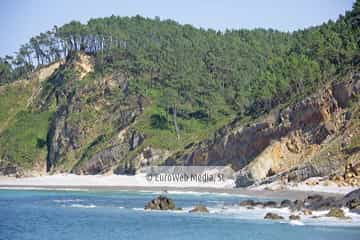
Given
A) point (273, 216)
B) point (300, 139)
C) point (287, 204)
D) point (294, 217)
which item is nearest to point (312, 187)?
point (287, 204)

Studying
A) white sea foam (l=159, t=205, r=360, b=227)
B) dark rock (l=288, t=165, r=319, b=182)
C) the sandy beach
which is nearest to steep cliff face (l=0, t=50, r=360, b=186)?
dark rock (l=288, t=165, r=319, b=182)

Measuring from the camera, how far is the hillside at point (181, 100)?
3501 inches

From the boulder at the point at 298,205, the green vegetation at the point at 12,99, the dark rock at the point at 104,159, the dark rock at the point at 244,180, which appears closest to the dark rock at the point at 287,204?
the boulder at the point at 298,205

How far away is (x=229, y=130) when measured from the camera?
106250 mm

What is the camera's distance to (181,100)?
131750 millimetres

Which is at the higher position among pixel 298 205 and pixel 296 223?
pixel 298 205

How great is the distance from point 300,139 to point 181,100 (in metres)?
45.1

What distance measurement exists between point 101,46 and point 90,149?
28544 mm

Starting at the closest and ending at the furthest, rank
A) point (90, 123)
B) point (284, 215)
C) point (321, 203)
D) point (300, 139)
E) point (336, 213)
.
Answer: point (336, 213), point (284, 215), point (321, 203), point (300, 139), point (90, 123)

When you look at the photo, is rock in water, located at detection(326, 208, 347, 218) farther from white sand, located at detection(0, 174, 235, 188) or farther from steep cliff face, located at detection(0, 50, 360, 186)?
white sand, located at detection(0, 174, 235, 188)

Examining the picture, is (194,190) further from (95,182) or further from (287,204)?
(287,204)

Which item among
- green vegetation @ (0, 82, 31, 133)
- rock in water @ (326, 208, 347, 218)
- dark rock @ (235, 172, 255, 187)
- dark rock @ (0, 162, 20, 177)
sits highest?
green vegetation @ (0, 82, 31, 133)

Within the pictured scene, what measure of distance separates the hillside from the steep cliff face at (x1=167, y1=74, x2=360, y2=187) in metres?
0.15

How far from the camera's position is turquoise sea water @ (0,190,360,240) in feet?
156
